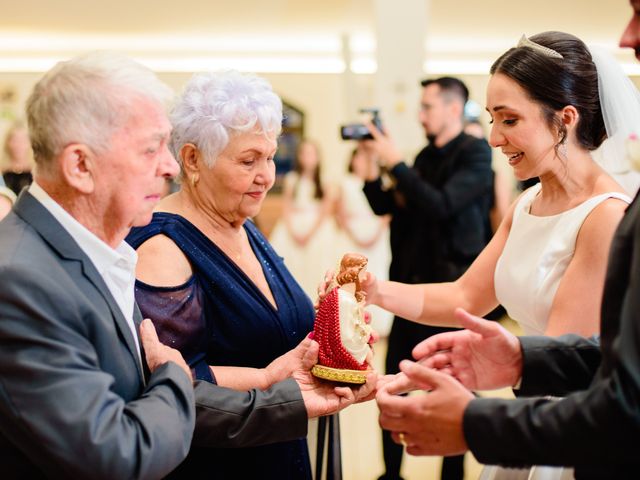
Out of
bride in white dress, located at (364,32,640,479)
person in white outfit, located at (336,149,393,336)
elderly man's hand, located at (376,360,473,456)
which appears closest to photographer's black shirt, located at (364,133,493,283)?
bride in white dress, located at (364,32,640,479)

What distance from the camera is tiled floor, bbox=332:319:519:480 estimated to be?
3.88m

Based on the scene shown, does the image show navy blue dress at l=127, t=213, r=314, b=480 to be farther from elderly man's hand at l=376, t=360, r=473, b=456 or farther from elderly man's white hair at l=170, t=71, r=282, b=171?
elderly man's hand at l=376, t=360, r=473, b=456

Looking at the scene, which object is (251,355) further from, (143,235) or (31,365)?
(31,365)

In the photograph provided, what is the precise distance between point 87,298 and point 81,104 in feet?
1.15

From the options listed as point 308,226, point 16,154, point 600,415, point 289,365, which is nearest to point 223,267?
point 289,365

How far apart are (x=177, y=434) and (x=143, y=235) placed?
60 centimetres

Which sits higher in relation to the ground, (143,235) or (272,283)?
(143,235)

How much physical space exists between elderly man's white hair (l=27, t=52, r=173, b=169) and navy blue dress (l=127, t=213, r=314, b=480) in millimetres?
459

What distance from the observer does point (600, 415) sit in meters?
1.17

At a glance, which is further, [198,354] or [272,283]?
[272,283]

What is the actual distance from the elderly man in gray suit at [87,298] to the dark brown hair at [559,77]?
101 centimetres

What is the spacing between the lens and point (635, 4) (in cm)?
128

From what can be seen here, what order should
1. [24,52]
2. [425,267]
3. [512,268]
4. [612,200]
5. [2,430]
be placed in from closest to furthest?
[2,430]
[612,200]
[512,268]
[425,267]
[24,52]

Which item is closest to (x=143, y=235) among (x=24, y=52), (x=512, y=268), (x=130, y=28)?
(x=512, y=268)
